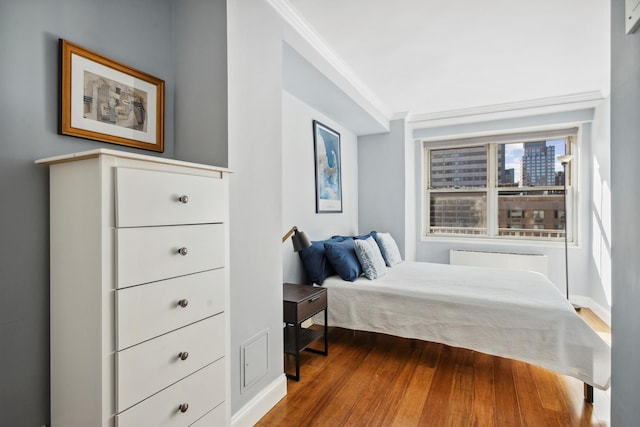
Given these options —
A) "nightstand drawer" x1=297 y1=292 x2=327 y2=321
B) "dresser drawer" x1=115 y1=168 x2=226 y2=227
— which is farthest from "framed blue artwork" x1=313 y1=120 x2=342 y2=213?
"dresser drawer" x1=115 y1=168 x2=226 y2=227

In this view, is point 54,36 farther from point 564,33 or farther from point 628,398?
point 564,33

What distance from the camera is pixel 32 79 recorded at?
1197mm

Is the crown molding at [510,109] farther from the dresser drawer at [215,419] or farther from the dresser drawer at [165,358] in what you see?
the dresser drawer at [215,419]

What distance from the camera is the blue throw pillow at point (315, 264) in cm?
296

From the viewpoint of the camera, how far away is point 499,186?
4.69 metres

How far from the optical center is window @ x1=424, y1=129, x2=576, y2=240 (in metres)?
4.36

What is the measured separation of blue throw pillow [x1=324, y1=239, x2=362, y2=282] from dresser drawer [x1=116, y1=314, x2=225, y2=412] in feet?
5.44

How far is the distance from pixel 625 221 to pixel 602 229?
3.43 m

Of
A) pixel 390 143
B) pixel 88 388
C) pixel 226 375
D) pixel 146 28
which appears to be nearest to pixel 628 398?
pixel 226 375

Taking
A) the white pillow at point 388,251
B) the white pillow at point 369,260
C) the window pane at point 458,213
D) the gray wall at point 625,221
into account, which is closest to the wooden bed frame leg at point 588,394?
the gray wall at point 625,221

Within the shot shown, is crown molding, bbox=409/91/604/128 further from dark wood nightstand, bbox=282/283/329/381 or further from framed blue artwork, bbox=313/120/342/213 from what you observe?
dark wood nightstand, bbox=282/283/329/381

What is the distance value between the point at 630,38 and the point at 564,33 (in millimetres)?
1844

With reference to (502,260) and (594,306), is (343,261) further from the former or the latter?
(594,306)

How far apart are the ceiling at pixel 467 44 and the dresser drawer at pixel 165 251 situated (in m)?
1.61
